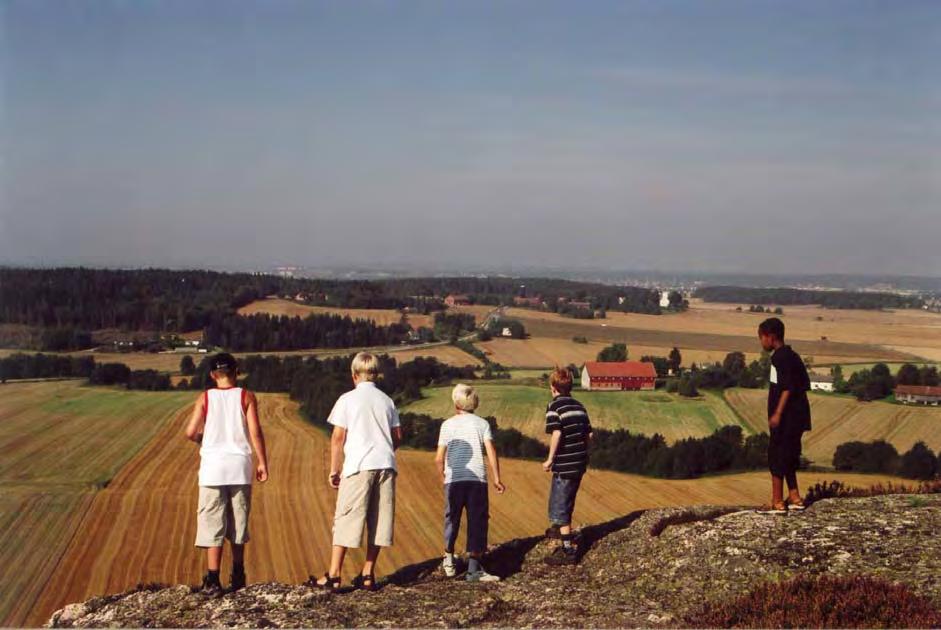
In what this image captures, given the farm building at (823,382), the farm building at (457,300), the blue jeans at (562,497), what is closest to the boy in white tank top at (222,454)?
the blue jeans at (562,497)

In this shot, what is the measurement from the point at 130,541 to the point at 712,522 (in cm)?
1018

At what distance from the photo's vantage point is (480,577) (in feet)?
21.3

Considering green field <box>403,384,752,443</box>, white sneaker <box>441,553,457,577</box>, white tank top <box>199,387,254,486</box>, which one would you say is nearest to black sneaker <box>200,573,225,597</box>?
white tank top <box>199,387,254,486</box>

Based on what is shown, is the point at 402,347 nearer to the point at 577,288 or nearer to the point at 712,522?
the point at 712,522

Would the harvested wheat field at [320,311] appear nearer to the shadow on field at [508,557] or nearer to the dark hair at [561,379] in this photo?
the shadow on field at [508,557]

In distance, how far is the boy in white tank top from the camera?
19.1 feet

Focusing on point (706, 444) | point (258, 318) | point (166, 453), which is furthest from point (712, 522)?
point (258, 318)

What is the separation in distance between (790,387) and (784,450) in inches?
27.3

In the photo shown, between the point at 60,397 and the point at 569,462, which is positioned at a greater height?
the point at 569,462

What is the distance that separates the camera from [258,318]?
774 inches

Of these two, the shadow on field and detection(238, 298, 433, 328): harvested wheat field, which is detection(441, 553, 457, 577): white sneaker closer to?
the shadow on field

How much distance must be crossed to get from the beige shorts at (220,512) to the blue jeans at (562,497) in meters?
2.80

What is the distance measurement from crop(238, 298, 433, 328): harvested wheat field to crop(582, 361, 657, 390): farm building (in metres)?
7.32

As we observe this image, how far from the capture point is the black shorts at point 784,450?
7.32m
